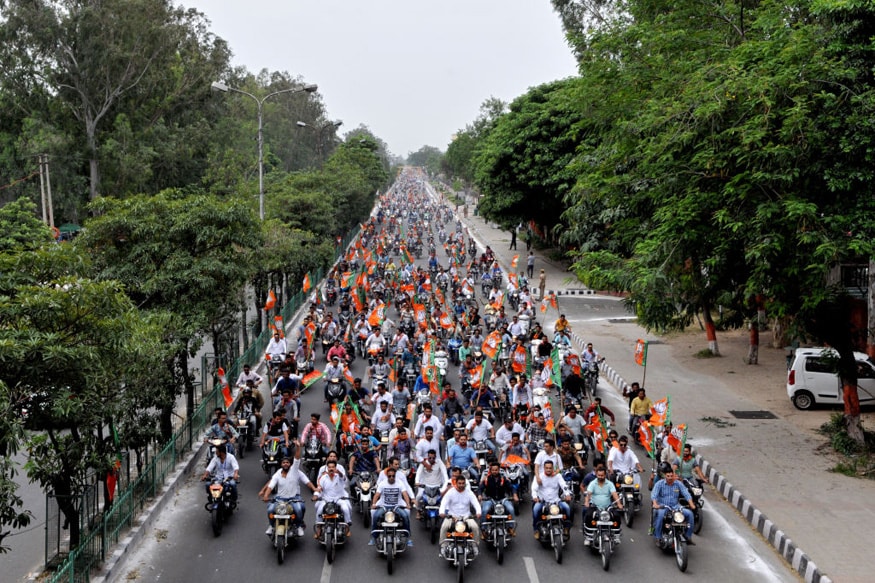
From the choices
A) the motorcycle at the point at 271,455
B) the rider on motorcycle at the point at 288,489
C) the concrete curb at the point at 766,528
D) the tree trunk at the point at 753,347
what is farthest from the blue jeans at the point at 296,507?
the tree trunk at the point at 753,347

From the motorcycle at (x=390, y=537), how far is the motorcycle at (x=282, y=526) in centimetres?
112

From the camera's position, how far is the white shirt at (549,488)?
10.4 m

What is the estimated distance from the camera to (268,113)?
74.3 metres

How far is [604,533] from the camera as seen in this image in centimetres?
998

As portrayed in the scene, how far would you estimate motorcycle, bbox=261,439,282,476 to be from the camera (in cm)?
1285

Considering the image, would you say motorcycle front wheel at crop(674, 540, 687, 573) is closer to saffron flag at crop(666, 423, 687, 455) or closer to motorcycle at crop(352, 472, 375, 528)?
saffron flag at crop(666, 423, 687, 455)

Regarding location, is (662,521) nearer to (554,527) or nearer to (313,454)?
(554,527)

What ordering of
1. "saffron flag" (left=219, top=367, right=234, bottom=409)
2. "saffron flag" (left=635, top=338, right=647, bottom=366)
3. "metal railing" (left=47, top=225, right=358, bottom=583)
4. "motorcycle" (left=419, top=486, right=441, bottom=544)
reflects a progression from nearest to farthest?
"metal railing" (left=47, top=225, right=358, bottom=583), "motorcycle" (left=419, top=486, right=441, bottom=544), "saffron flag" (left=219, top=367, right=234, bottom=409), "saffron flag" (left=635, top=338, right=647, bottom=366)

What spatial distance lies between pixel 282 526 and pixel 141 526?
88.5 inches

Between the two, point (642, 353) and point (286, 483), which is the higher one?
point (642, 353)

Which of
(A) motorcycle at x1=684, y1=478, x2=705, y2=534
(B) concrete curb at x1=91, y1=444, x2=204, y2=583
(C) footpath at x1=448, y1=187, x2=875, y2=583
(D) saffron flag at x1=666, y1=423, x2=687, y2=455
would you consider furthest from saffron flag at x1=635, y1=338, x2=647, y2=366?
(B) concrete curb at x1=91, y1=444, x2=204, y2=583

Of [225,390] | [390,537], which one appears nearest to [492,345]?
[225,390]

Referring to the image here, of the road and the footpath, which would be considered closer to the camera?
the road

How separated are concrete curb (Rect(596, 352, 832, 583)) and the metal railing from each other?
8.30 m
